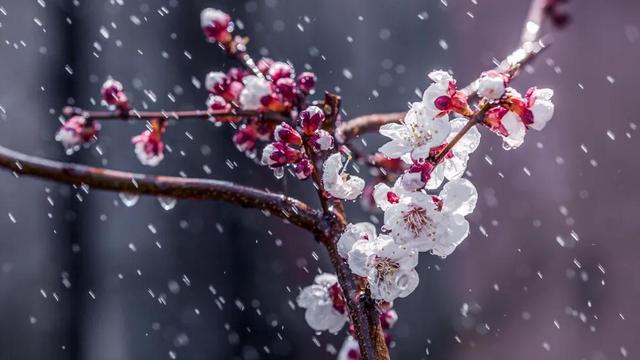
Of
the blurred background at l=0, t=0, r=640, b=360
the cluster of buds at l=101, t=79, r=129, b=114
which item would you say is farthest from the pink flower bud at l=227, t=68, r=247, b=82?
the blurred background at l=0, t=0, r=640, b=360

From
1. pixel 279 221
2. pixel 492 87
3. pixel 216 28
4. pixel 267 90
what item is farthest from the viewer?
pixel 279 221

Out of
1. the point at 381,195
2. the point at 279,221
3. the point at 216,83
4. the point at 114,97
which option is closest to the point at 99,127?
the point at 114,97

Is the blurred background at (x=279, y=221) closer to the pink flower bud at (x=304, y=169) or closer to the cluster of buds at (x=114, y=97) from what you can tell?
the cluster of buds at (x=114, y=97)

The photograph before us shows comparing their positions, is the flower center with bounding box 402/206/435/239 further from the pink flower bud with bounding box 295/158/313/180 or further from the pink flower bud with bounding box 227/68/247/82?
the pink flower bud with bounding box 227/68/247/82

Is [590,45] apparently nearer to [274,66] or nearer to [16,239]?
[16,239]

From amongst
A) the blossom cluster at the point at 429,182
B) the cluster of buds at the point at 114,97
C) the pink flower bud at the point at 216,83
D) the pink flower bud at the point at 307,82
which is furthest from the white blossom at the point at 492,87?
the cluster of buds at the point at 114,97

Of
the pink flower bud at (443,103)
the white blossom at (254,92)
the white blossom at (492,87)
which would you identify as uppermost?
the white blossom at (492,87)

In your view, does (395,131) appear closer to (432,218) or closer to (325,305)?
(432,218)
